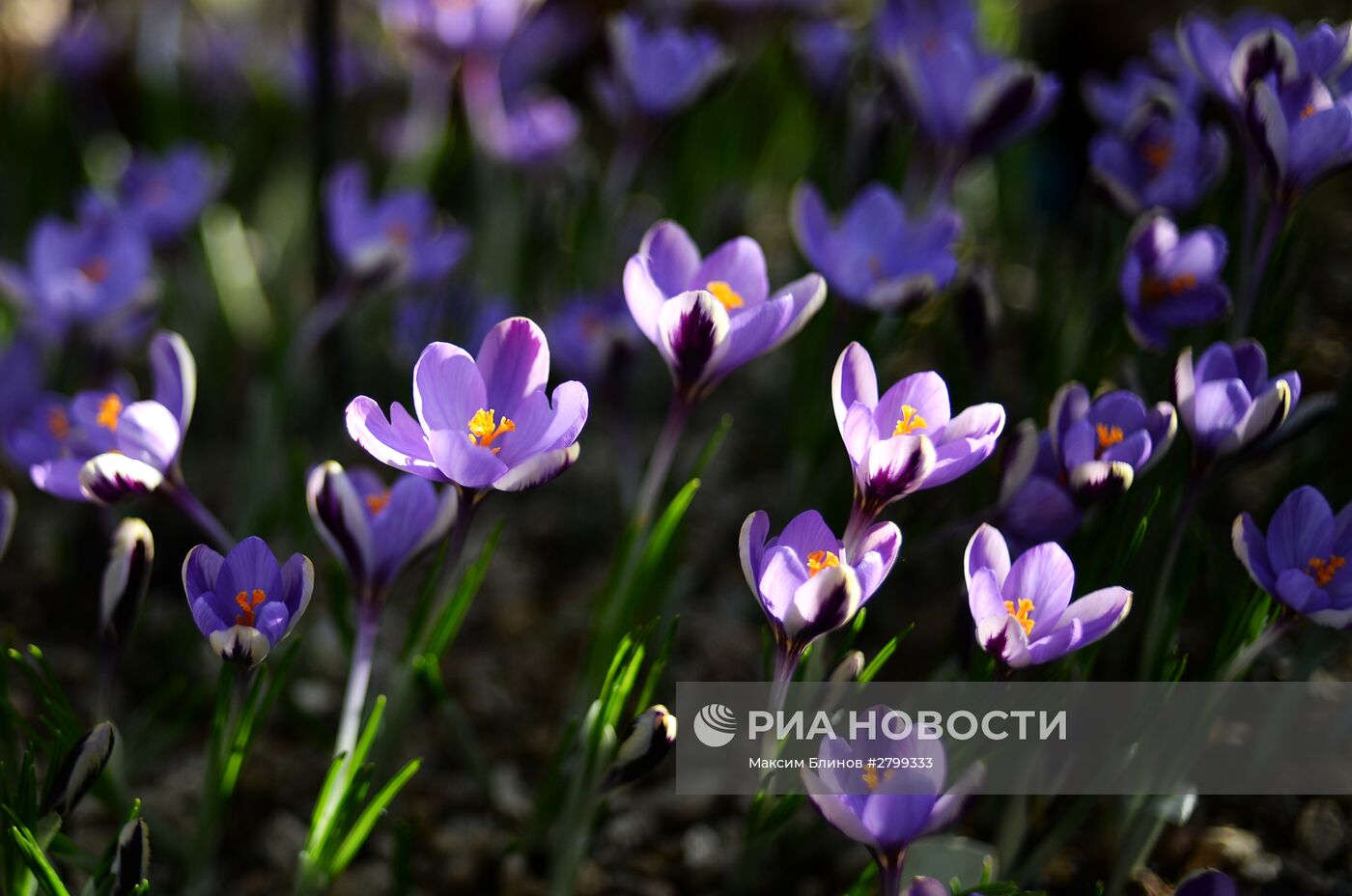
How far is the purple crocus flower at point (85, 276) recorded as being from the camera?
1.53 metres

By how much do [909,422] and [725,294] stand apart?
26 cm

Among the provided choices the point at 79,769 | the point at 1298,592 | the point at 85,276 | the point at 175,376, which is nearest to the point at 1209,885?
the point at 1298,592

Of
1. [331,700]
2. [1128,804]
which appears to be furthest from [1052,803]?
[331,700]

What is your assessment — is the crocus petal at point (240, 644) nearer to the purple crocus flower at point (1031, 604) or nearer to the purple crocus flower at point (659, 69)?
the purple crocus flower at point (1031, 604)

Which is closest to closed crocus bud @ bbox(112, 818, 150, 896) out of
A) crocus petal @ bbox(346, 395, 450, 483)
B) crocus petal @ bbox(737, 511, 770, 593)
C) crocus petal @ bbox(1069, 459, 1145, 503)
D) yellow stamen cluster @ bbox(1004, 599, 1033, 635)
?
crocus petal @ bbox(346, 395, 450, 483)

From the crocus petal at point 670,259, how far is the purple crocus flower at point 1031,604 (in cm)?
42

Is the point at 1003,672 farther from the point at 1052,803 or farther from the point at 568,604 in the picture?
the point at 568,604

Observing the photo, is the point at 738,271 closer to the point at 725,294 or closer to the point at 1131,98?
the point at 725,294

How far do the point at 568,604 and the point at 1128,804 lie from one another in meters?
0.88

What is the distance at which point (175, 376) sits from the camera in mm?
1148

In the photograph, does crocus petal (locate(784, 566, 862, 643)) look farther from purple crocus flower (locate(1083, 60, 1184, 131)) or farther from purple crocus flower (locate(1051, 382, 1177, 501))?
purple crocus flower (locate(1083, 60, 1184, 131))

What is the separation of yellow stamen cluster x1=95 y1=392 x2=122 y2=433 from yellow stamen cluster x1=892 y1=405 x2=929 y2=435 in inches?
33.6

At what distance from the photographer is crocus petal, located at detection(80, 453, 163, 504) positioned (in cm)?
105

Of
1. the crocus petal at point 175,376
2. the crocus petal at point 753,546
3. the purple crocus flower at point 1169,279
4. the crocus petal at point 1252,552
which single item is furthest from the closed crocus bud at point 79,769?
the purple crocus flower at point 1169,279
